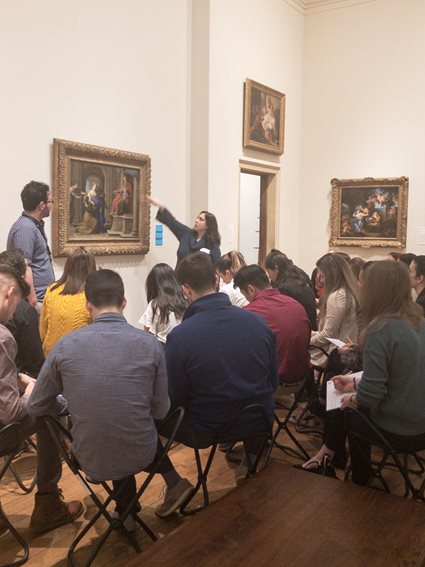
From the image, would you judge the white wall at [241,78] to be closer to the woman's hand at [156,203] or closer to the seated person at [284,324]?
the woman's hand at [156,203]

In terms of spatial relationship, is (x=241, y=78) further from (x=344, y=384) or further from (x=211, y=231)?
(x=344, y=384)

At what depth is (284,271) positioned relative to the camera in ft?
19.3

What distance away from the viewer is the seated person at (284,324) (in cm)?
431

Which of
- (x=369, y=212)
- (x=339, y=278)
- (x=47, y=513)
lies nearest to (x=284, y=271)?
(x=339, y=278)

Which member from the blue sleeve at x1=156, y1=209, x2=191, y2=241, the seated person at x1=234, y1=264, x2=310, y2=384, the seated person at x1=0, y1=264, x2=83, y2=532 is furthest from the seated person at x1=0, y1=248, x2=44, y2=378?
the blue sleeve at x1=156, y1=209, x2=191, y2=241

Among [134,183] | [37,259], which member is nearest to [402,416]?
[37,259]

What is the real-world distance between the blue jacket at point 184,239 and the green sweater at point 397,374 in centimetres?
417

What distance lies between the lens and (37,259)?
5.36 m

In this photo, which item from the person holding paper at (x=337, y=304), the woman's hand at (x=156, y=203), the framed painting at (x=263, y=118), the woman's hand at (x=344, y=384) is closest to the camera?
the woman's hand at (x=344, y=384)

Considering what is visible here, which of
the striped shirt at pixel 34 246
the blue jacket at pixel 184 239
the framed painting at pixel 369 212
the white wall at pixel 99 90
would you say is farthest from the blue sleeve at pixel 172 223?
the framed painting at pixel 369 212

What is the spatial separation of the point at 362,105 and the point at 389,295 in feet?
25.6

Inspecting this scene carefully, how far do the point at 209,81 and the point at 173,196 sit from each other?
1714 millimetres

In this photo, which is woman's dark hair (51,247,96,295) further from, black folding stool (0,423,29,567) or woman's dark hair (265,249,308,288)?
woman's dark hair (265,249,308,288)

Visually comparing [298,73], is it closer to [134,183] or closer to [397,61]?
[397,61]
